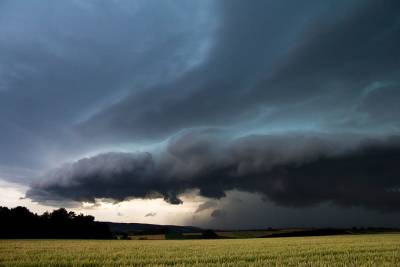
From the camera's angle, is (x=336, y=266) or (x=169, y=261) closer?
(x=336, y=266)

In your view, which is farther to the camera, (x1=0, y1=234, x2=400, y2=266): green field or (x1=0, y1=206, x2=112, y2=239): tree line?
(x1=0, y1=206, x2=112, y2=239): tree line

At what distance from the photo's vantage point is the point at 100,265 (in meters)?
15.6

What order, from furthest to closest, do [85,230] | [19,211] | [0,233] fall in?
[85,230] → [19,211] → [0,233]

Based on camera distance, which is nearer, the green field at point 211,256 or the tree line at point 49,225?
the green field at point 211,256

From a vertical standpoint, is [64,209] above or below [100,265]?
above

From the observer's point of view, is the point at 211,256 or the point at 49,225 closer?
the point at 211,256

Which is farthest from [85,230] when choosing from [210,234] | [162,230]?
[210,234]

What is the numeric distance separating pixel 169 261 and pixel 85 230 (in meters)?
74.7

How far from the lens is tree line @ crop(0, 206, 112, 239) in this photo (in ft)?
245

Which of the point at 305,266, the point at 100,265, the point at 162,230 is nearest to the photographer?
the point at 305,266

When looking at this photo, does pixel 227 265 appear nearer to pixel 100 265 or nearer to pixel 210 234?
pixel 100 265

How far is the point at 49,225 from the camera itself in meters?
80.8

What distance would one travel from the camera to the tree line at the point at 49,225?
74812mm

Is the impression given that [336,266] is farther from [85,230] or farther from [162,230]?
[162,230]
